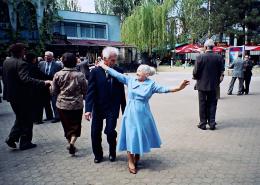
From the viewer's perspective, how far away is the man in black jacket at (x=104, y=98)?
4762 millimetres

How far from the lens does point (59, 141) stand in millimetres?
6461

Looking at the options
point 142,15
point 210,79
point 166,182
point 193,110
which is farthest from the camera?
point 142,15

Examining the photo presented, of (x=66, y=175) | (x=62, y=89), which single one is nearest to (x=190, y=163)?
(x=66, y=175)

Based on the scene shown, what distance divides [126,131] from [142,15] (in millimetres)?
29740

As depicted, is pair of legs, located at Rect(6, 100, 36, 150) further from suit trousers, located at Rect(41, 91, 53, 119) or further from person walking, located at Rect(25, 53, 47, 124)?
suit trousers, located at Rect(41, 91, 53, 119)

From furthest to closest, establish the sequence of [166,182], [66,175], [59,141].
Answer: [59,141] < [66,175] < [166,182]

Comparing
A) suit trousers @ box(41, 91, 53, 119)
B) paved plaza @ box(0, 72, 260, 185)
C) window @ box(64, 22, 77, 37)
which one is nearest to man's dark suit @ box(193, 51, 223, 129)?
paved plaza @ box(0, 72, 260, 185)

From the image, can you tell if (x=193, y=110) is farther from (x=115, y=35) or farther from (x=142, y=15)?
(x=115, y=35)

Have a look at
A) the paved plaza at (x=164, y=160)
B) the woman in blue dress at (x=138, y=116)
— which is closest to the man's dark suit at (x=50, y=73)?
the paved plaza at (x=164, y=160)

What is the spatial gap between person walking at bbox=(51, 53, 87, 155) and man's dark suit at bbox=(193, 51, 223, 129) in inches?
117

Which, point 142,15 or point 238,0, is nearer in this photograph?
point 142,15

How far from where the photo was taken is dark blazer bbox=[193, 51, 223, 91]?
23.5ft

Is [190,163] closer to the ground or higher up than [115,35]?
closer to the ground

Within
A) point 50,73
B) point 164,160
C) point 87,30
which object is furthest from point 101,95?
point 87,30
